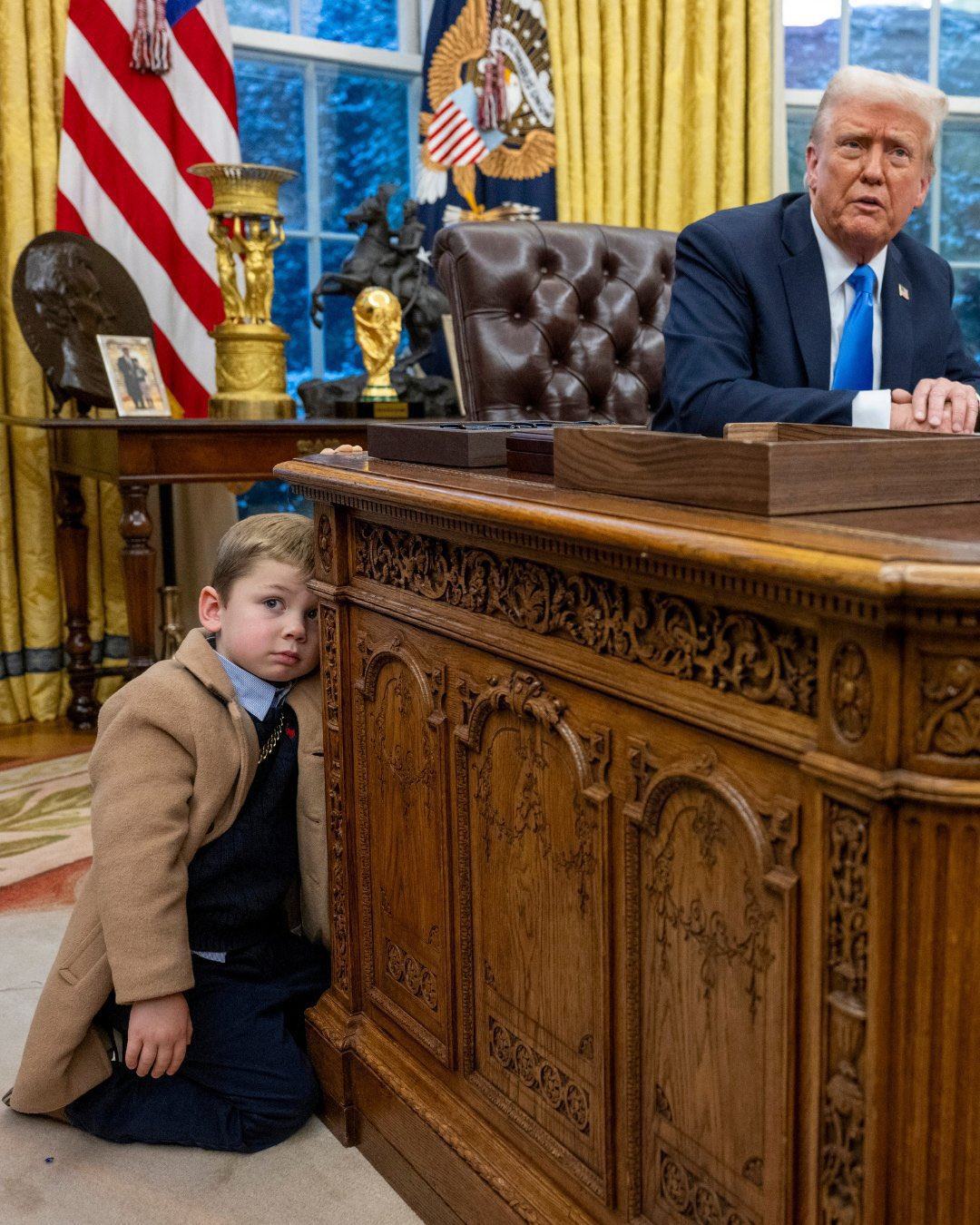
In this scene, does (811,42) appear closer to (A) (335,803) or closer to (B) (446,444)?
(B) (446,444)

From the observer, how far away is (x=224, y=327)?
3.54 m

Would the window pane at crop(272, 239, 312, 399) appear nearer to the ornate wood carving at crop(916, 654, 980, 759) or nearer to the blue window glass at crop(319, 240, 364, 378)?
the blue window glass at crop(319, 240, 364, 378)

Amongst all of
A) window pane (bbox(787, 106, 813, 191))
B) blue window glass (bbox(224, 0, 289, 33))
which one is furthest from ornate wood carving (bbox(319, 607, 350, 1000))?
window pane (bbox(787, 106, 813, 191))

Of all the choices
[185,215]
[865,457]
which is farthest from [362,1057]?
[185,215]

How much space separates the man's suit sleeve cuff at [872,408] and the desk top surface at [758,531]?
2.09ft

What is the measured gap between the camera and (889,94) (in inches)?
82.7

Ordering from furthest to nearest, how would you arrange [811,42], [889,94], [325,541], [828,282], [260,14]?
[811,42] → [260,14] → [828,282] → [889,94] → [325,541]

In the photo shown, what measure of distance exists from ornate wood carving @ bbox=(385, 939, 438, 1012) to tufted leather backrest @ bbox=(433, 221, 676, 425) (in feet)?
4.52

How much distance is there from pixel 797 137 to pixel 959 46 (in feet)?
2.15

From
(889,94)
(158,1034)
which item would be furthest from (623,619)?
(889,94)

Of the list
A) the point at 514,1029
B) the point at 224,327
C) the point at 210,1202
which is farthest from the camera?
the point at 224,327

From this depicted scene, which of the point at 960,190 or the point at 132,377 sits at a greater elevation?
the point at 960,190

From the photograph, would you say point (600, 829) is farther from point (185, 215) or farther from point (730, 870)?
point (185, 215)

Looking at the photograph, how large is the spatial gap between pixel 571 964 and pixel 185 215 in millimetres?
3153
